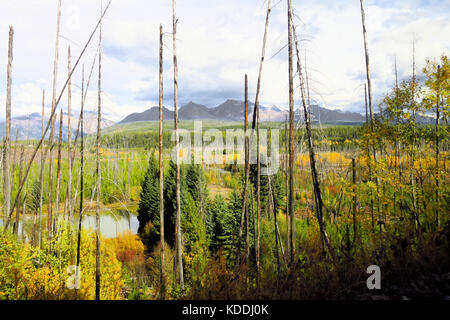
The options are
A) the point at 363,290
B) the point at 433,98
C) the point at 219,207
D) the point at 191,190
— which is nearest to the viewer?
the point at 363,290

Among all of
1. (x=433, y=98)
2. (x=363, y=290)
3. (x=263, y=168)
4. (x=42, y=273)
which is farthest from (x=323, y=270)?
(x=263, y=168)

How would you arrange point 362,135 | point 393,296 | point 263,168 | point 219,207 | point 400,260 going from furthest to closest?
point 263,168, point 219,207, point 362,135, point 400,260, point 393,296

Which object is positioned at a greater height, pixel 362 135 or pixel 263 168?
pixel 362 135

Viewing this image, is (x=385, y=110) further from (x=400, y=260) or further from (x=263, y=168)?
(x=263, y=168)

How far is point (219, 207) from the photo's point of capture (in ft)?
82.1

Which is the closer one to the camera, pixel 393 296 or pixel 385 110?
pixel 393 296
